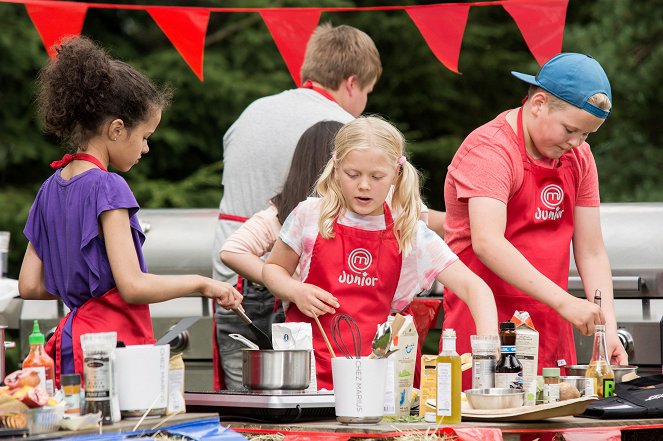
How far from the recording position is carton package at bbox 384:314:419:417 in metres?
3.05

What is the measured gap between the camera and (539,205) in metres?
3.91

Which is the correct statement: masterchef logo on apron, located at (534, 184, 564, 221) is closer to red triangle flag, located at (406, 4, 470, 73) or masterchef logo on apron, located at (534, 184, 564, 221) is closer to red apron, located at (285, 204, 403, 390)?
red apron, located at (285, 204, 403, 390)

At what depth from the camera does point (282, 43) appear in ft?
20.3

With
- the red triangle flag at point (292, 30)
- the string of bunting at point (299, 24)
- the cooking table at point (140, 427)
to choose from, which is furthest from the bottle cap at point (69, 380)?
the red triangle flag at point (292, 30)

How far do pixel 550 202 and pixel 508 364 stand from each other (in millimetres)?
881

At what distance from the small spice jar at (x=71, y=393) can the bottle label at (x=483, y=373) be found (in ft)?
3.66

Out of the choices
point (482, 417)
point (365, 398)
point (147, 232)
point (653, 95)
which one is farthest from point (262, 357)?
point (653, 95)

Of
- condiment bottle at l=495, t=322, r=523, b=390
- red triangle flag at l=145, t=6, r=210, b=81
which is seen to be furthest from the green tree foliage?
condiment bottle at l=495, t=322, r=523, b=390

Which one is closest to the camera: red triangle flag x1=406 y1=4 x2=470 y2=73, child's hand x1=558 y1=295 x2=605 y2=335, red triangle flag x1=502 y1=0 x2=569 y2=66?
child's hand x1=558 y1=295 x2=605 y2=335

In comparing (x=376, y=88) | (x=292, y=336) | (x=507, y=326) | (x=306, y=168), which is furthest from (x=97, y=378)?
(x=376, y=88)

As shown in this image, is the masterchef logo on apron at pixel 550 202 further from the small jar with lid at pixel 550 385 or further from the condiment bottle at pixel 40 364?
the condiment bottle at pixel 40 364

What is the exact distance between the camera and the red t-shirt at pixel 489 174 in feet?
12.4

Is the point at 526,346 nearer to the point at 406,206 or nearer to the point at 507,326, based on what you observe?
the point at 507,326

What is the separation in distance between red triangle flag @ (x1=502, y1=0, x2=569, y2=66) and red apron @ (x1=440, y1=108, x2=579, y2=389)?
185cm
